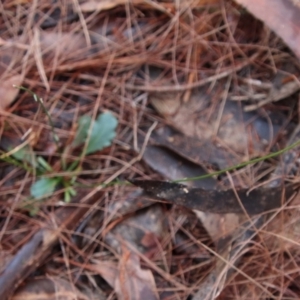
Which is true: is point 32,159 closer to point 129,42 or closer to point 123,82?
point 123,82

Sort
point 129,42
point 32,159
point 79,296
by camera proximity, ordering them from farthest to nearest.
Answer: point 129,42 → point 32,159 → point 79,296

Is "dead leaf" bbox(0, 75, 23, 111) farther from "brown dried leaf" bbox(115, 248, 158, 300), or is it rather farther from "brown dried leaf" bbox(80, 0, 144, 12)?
"brown dried leaf" bbox(115, 248, 158, 300)

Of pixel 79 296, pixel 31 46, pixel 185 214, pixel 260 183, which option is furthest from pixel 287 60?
pixel 79 296

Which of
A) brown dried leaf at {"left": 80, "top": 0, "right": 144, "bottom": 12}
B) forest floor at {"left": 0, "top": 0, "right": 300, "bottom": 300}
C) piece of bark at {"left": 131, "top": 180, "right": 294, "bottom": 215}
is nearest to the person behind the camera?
piece of bark at {"left": 131, "top": 180, "right": 294, "bottom": 215}

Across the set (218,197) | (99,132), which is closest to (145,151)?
(99,132)

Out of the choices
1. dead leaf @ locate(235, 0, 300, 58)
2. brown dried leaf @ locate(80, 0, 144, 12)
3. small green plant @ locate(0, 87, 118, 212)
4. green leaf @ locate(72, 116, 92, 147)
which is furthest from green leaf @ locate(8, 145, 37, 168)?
dead leaf @ locate(235, 0, 300, 58)

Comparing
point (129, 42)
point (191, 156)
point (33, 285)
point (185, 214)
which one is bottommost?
point (33, 285)

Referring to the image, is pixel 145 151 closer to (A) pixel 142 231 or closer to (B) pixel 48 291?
(A) pixel 142 231
